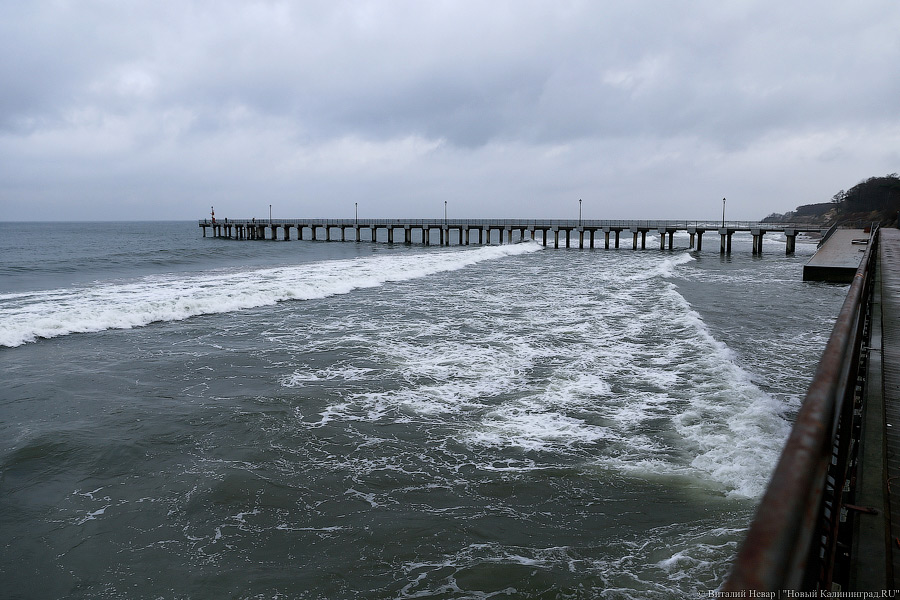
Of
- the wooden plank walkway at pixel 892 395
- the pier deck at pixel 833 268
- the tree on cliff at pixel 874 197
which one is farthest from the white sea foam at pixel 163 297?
the tree on cliff at pixel 874 197

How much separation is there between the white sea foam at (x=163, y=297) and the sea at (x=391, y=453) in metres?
0.30

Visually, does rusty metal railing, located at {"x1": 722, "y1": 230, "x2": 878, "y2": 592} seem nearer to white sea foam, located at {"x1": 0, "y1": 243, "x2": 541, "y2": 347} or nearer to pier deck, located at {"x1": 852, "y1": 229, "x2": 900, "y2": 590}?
pier deck, located at {"x1": 852, "y1": 229, "x2": 900, "y2": 590}

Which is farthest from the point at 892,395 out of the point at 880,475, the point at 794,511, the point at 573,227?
the point at 573,227

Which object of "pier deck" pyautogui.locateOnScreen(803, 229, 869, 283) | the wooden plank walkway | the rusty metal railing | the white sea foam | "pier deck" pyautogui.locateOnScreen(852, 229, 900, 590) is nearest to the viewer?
the rusty metal railing

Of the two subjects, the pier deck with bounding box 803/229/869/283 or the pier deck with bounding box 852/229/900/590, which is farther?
the pier deck with bounding box 803/229/869/283

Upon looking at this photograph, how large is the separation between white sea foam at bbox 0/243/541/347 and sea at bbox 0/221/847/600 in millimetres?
297

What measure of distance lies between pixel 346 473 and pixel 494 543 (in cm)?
223

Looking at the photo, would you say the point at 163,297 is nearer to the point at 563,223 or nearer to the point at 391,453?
the point at 391,453

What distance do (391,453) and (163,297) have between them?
17.9 metres

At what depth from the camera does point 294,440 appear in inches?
307

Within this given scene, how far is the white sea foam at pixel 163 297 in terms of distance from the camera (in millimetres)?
16078

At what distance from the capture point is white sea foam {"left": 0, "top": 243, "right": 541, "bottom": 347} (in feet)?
52.7

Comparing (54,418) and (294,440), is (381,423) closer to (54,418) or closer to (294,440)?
(294,440)

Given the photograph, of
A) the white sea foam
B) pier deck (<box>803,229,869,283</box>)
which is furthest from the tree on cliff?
the white sea foam
